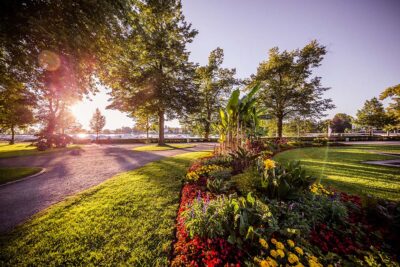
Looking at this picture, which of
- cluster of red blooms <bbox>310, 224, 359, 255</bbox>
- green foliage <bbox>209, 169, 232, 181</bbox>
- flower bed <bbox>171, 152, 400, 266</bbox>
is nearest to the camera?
flower bed <bbox>171, 152, 400, 266</bbox>

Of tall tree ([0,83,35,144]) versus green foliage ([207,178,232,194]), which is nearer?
green foliage ([207,178,232,194])

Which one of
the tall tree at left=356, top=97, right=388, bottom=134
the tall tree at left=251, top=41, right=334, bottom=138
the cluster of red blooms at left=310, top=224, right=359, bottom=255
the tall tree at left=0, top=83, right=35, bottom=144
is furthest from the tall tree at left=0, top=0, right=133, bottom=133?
the tall tree at left=356, top=97, right=388, bottom=134

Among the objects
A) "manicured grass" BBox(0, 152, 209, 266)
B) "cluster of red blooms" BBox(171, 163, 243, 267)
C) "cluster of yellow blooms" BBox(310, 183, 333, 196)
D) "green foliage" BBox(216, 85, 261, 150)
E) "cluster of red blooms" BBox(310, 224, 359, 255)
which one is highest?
"green foliage" BBox(216, 85, 261, 150)

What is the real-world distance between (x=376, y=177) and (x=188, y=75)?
20.4m

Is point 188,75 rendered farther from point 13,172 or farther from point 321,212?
point 321,212

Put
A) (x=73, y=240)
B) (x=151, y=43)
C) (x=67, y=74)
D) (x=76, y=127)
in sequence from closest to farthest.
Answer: (x=73, y=240)
(x=67, y=74)
(x=151, y=43)
(x=76, y=127)

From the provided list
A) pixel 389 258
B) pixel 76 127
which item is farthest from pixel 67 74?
pixel 76 127

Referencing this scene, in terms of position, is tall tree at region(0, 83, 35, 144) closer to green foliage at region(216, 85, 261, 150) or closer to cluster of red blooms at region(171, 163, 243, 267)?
green foliage at region(216, 85, 261, 150)

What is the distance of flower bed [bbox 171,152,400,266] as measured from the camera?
224 cm

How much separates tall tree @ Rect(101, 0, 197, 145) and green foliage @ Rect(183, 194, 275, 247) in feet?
59.3

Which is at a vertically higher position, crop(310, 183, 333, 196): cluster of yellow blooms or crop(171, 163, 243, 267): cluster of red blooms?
crop(310, 183, 333, 196): cluster of yellow blooms

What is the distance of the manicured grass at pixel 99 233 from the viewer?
257 centimetres

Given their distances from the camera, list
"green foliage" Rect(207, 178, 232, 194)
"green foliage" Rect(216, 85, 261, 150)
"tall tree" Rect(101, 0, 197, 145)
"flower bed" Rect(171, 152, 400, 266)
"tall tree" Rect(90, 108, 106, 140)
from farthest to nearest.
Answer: "tall tree" Rect(90, 108, 106, 140) < "tall tree" Rect(101, 0, 197, 145) < "green foliage" Rect(216, 85, 261, 150) < "green foliage" Rect(207, 178, 232, 194) < "flower bed" Rect(171, 152, 400, 266)

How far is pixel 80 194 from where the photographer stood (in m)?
5.23
